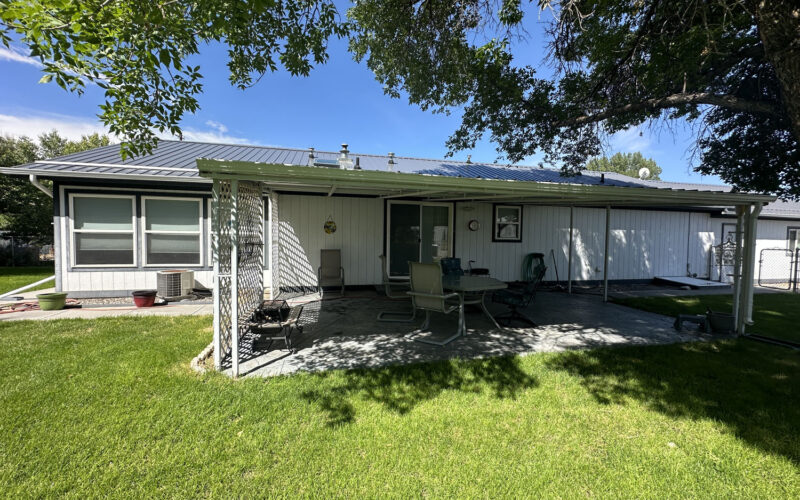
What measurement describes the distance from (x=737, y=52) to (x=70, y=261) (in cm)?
1224

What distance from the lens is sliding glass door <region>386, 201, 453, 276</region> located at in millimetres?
7836

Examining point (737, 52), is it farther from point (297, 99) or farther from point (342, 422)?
point (297, 99)

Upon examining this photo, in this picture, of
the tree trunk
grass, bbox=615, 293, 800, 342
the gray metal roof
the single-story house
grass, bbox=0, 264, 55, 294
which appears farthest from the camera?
grass, bbox=0, 264, 55, 294

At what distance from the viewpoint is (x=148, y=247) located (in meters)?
6.65

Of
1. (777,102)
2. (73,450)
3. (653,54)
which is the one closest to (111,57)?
(73,450)

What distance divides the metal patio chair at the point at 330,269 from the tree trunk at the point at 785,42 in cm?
675

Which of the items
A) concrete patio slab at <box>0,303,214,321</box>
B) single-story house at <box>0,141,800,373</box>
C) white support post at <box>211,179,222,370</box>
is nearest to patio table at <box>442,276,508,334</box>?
single-story house at <box>0,141,800,373</box>

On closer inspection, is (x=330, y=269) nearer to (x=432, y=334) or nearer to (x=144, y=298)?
(x=144, y=298)

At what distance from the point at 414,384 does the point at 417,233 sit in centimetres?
518

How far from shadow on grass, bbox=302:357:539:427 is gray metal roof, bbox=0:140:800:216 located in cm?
368

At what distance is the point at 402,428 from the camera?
2420mm

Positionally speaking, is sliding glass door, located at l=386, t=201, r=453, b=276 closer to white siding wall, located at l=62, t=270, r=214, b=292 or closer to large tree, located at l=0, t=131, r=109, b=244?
white siding wall, located at l=62, t=270, r=214, b=292

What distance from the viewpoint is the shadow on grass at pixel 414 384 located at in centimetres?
274

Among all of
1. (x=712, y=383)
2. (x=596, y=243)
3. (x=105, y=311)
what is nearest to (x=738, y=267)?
(x=712, y=383)
